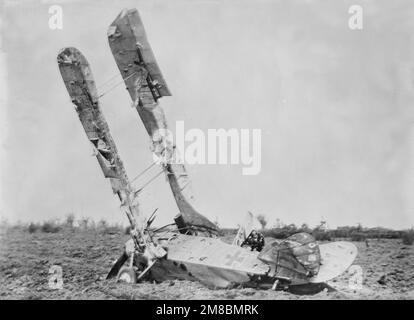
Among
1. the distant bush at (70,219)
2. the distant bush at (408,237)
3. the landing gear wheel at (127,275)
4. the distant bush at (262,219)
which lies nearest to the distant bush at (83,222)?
the distant bush at (70,219)

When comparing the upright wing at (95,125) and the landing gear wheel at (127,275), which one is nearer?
the upright wing at (95,125)

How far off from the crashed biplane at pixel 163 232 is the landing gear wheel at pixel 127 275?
0.01 meters

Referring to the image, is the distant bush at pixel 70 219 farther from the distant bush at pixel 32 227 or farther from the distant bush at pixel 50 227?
the distant bush at pixel 32 227

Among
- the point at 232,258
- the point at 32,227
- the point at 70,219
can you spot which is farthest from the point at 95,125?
the point at 232,258

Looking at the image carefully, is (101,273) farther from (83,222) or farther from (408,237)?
(408,237)

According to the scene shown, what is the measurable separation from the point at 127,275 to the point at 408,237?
10.3 ft

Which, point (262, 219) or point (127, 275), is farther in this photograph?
point (262, 219)

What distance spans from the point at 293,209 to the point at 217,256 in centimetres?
103

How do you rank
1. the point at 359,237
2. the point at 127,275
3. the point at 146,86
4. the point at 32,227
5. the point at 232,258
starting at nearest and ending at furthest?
the point at 232,258, the point at 127,275, the point at 146,86, the point at 359,237, the point at 32,227

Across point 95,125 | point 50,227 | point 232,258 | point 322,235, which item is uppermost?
point 95,125

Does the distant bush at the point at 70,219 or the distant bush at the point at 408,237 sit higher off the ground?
the distant bush at the point at 70,219

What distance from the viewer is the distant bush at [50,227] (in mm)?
7698

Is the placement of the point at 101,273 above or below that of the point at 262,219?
below

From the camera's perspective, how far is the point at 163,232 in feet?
24.4
